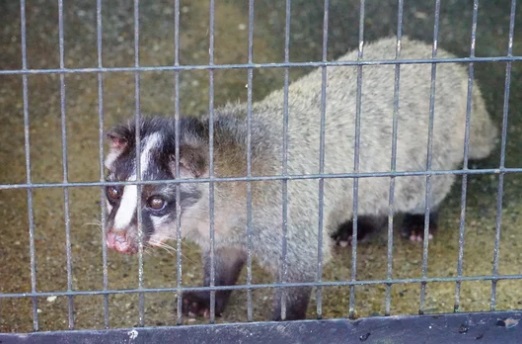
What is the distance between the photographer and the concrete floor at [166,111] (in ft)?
15.2

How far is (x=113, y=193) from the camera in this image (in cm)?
406

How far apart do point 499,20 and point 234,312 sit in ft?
11.7

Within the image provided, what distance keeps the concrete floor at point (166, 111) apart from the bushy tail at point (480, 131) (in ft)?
0.68

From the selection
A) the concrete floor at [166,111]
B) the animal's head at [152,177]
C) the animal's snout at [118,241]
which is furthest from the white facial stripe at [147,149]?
the concrete floor at [166,111]

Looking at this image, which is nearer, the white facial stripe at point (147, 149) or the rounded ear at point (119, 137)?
the white facial stripe at point (147, 149)

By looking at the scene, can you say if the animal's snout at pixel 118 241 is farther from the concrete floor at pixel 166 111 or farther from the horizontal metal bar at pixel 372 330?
the concrete floor at pixel 166 111

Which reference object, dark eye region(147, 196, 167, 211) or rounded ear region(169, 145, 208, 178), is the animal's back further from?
dark eye region(147, 196, 167, 211)

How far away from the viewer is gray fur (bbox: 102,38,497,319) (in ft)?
14.0

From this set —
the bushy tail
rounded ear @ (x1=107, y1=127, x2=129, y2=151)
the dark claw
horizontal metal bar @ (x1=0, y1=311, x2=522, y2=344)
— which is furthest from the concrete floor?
rounded ear @ (x1=107, y1=127, x2=129, y2=151)

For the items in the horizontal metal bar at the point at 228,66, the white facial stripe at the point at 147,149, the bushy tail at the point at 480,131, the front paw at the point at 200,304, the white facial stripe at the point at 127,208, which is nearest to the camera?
the horizontal metal bar at the point at 228,66

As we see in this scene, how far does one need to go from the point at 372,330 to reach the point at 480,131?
1918 mm

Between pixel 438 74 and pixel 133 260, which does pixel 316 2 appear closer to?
pixel 438 74

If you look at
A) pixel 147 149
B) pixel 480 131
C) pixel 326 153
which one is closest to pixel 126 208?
pixel 147 149

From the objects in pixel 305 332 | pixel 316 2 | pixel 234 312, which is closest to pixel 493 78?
pixel 316 2
